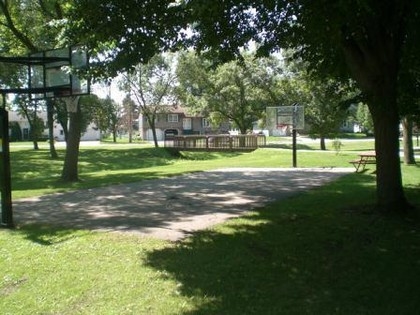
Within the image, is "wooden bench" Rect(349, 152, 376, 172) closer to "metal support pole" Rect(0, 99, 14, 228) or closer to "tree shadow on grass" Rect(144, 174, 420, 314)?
"tree shadow on grass" Rect(144, 174, 420, 314)

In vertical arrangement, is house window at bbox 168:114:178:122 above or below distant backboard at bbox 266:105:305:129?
above

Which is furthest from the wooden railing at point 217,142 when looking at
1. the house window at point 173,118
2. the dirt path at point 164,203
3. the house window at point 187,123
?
the house window at point 187,123

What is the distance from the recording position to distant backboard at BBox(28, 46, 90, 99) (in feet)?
38.2

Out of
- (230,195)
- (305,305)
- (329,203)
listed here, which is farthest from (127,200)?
(305,305)

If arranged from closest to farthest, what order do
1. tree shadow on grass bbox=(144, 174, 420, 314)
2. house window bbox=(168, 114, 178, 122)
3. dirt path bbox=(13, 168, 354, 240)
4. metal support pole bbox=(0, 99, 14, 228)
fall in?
tree shadow on grass bbox=(144, 174, 420, 314)
dirt path bbox=(13, 168, 354, 240)
metal support pole bbox=(0, 99, 14, 228)
house window bbox=(168, 114, 178, 122)

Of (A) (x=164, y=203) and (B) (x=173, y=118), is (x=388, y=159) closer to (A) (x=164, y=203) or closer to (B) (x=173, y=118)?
(A) (x=164, y=203)

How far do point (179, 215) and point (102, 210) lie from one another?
202cm

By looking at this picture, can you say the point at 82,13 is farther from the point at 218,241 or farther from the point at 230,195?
the point at 230,195

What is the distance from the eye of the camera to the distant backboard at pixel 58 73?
38.2 ft

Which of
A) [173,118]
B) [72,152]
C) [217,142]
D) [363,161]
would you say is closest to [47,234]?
[72,152]

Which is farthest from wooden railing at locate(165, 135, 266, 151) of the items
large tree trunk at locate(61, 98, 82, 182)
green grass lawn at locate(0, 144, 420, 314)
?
green grass lawn at locate(0, 144, 420, 314)

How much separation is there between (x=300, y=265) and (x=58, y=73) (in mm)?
8085

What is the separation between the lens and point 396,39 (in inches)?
401

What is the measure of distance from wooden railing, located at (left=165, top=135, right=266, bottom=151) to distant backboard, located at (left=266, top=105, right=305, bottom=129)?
11724 millimetres
